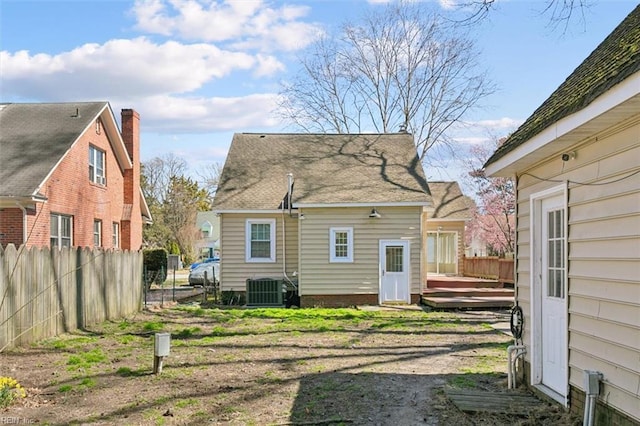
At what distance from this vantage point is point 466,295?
20.1m

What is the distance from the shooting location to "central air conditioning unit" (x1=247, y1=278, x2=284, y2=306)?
19344 millimetres

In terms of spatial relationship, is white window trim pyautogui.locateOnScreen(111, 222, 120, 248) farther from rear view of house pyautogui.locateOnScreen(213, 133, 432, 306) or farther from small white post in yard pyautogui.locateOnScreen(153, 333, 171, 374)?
small white post in yard pyautogui.locateOnScreen(153, 333, 171, 374)

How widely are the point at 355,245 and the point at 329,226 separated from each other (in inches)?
39.5

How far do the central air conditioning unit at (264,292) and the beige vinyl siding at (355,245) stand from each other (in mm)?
779

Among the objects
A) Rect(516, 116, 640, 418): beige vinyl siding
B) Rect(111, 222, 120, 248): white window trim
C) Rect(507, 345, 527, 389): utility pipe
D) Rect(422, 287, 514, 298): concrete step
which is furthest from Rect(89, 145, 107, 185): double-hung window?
Rect(516, 116, 640, 418): beige vinyl siding

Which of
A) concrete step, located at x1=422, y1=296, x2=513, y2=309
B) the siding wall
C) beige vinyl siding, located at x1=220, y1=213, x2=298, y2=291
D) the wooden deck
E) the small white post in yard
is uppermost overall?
the siding wall

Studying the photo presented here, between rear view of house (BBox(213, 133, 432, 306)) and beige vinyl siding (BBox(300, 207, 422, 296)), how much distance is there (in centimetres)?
3

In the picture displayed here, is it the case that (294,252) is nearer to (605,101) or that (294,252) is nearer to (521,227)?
(521,227)

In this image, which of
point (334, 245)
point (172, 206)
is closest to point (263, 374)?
point (334, 245)

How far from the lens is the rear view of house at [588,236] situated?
4863 millimetres

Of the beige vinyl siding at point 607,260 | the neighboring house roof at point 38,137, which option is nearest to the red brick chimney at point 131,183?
the neighboring house roof at point 38,137

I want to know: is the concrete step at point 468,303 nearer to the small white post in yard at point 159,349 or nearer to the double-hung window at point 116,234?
the small white post in yard at point 159,349

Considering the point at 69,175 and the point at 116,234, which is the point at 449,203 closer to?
the point at 116,234

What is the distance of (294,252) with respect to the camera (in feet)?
66.6
